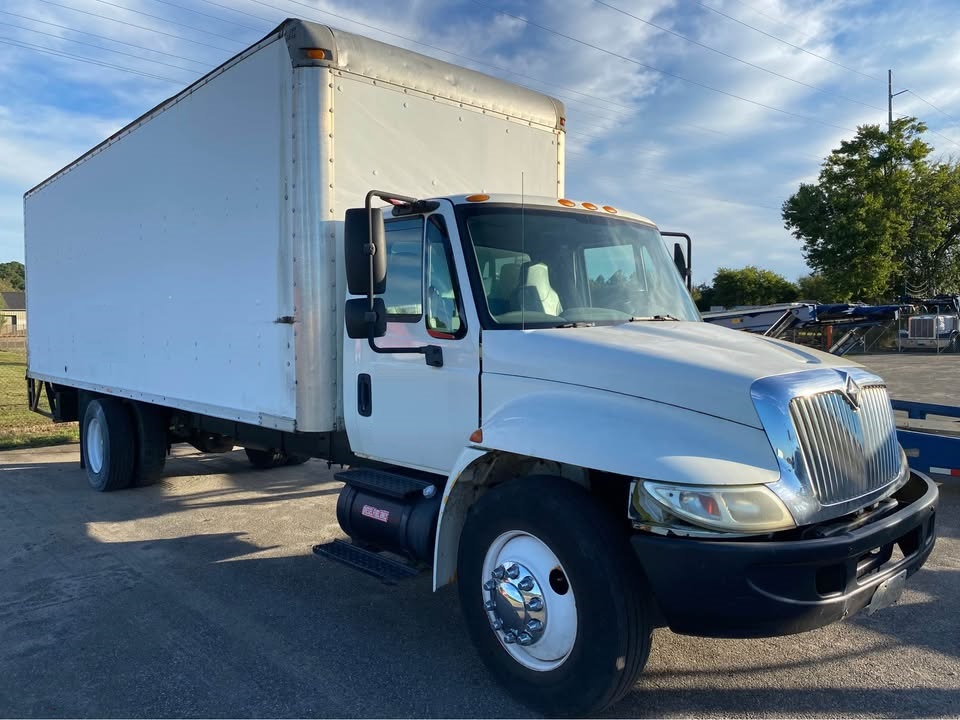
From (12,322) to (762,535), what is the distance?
83.0 meters

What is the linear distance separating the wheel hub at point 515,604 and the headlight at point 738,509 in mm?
862

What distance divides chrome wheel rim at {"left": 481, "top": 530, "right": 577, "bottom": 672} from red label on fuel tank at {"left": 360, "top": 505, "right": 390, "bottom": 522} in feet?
3.07

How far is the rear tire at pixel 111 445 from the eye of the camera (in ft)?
26.1

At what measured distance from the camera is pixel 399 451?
172 inches

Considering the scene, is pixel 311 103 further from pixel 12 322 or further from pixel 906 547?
pixel 12 322

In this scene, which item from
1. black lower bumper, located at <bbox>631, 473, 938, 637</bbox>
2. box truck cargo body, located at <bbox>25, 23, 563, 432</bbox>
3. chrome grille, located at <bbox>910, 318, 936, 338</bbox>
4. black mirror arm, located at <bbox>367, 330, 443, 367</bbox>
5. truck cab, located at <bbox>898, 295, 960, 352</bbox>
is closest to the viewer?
black lower bumper, located at <bbox>631, 473, 938, 637</bbox>

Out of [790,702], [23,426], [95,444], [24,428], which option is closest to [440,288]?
[790,702]

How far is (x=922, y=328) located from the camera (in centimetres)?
3559

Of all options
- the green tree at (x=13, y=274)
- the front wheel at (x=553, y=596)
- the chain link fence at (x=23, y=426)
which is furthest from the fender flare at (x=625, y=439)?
the green tree at (x=13, y=274)

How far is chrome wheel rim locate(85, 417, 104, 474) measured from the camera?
816 cm

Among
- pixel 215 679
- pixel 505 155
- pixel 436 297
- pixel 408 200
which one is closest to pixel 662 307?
pixel 436 297

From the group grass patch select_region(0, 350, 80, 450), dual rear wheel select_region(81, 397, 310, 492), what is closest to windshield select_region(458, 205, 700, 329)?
dual rear wheel select_region(81, 397, 310, 492)

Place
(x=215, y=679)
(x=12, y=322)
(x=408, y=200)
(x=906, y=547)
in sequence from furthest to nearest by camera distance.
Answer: (x=12, y=322)
(x=408, y=200)
(x=215, y=679)
(x=906, y=547)

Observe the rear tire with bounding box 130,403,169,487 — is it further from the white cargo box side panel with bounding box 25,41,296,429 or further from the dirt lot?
the dirt lot
